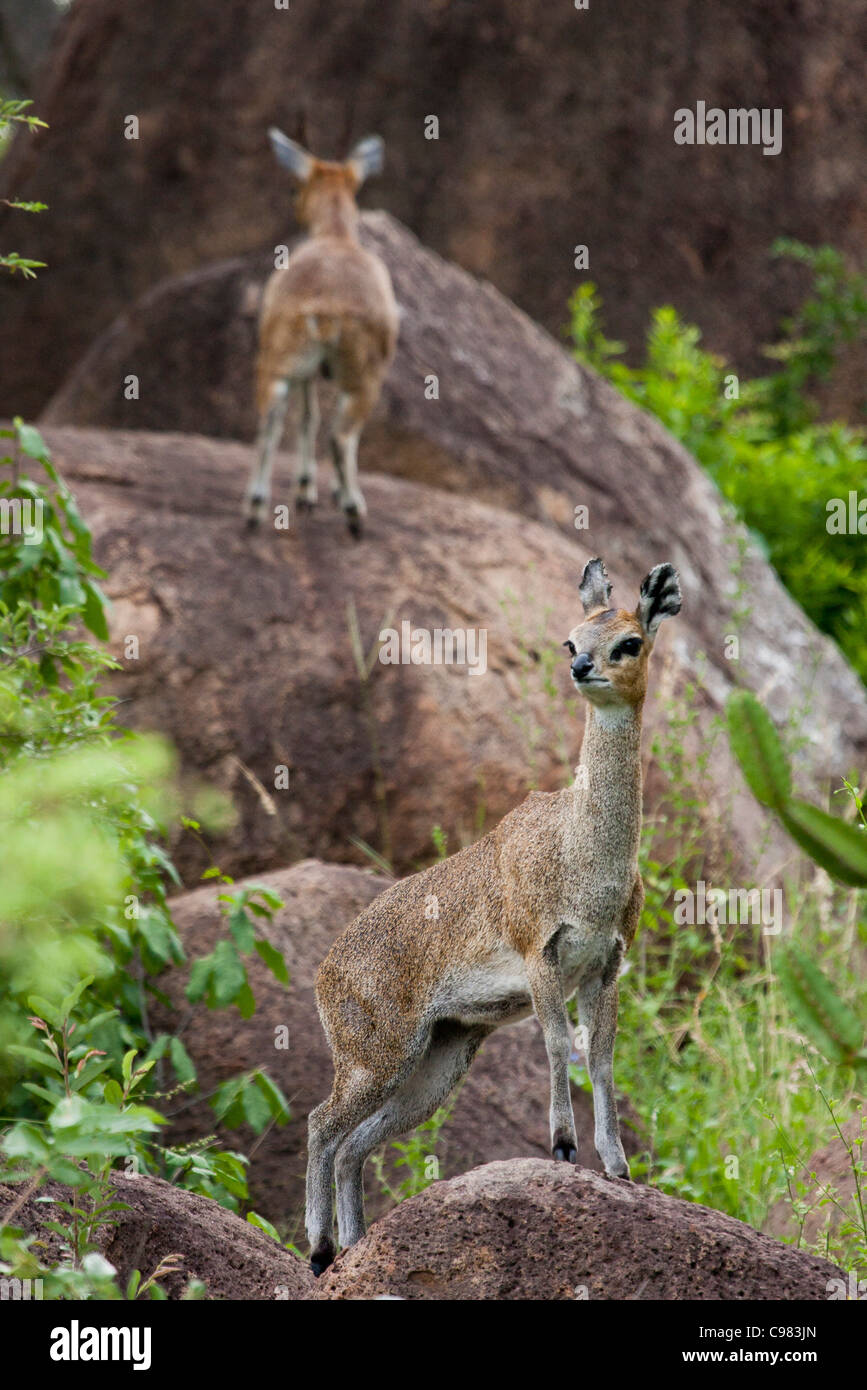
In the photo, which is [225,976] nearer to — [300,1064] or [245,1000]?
[245,1000]

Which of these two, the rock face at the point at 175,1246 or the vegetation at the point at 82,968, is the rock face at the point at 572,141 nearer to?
the vegetation at the point at 82,968

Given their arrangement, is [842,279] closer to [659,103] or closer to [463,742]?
[659,103]

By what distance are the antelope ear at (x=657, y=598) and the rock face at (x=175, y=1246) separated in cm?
209

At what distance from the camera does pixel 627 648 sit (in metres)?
4.83

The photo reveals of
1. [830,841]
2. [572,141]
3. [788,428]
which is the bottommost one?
[830,841]

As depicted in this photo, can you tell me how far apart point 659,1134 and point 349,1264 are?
2.88 metres

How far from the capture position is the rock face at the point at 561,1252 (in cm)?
432

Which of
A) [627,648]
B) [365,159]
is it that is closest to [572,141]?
[365,159]

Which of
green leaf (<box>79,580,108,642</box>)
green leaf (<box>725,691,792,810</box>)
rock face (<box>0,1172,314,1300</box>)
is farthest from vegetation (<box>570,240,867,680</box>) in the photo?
green leaf (<box>725,691,792,810</box>)

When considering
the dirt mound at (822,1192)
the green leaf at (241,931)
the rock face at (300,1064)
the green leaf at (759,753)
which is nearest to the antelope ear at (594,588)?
the green leaf at (759,753)

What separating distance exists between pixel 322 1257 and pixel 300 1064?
1885 millimetres

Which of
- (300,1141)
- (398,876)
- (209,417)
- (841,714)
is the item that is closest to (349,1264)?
(300,1141)

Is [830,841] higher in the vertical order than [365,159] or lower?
lower

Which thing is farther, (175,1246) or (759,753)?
(175,1246)
